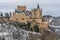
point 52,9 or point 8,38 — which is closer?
point 8,38

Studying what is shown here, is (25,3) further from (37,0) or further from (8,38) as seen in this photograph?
(8,38)

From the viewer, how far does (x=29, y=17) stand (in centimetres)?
169

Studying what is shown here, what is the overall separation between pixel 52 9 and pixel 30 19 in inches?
14.1

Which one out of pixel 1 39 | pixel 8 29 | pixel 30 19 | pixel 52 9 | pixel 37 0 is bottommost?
pixel 1 39

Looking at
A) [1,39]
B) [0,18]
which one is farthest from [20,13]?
[1,39]

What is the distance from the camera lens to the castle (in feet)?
5.49

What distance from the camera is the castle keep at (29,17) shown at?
167 cm

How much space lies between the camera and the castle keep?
65.8 inches

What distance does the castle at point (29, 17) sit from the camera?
65.8 inches

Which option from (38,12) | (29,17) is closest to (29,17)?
(29,17)

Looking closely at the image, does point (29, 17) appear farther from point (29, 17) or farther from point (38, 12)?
point (38, 12)

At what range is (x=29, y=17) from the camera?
66.4 inches

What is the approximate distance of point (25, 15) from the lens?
1692 millimetres

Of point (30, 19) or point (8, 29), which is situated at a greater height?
point (30, 19)
